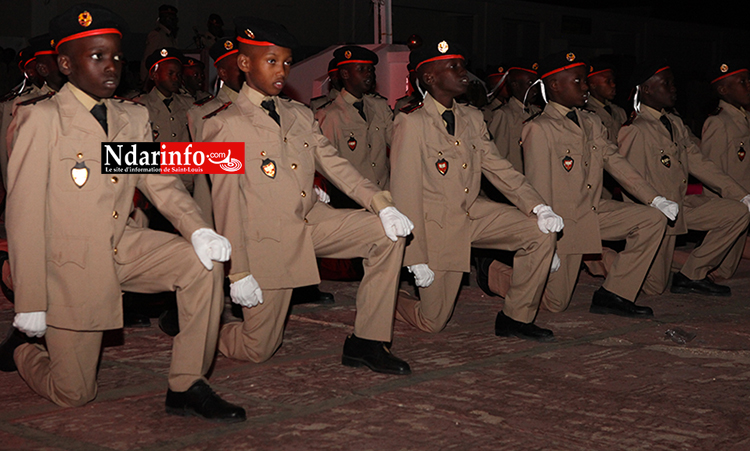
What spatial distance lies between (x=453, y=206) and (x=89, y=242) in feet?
8.25

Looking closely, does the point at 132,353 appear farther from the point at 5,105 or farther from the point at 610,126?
the point at 610,126

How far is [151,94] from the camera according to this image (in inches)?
372

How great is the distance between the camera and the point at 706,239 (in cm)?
759

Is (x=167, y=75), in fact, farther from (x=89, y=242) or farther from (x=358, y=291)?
(x=89, y=242)

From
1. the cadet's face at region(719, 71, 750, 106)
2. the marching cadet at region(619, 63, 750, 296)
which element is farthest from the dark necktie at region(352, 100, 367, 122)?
the cadet's face at region(719, 71, 750, 106)

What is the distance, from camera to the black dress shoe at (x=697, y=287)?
7422 mm

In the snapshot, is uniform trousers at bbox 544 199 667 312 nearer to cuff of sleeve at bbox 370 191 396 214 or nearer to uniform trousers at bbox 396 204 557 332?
uniform trousers at bbox 396 204 557 332

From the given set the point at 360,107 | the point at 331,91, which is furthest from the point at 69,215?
the point at 331,91

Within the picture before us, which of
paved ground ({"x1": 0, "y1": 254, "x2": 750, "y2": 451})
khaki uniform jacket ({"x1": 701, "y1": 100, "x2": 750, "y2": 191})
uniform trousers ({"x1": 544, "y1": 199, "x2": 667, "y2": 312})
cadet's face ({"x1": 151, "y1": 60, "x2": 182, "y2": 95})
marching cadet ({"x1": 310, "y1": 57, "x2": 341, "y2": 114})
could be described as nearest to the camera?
paved ground ({"x1": 0, "y1": 254, "x2": 750, "y2": 451})

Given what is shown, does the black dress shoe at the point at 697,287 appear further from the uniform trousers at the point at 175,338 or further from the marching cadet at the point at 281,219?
the uniform trousers at the point at 175,338

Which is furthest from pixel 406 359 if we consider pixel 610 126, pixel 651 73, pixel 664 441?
pixel 610 126

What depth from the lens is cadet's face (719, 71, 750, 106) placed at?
320 inches

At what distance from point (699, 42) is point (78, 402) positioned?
2811 centimetres

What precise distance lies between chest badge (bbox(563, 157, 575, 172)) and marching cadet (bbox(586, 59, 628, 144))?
1.61 meters
